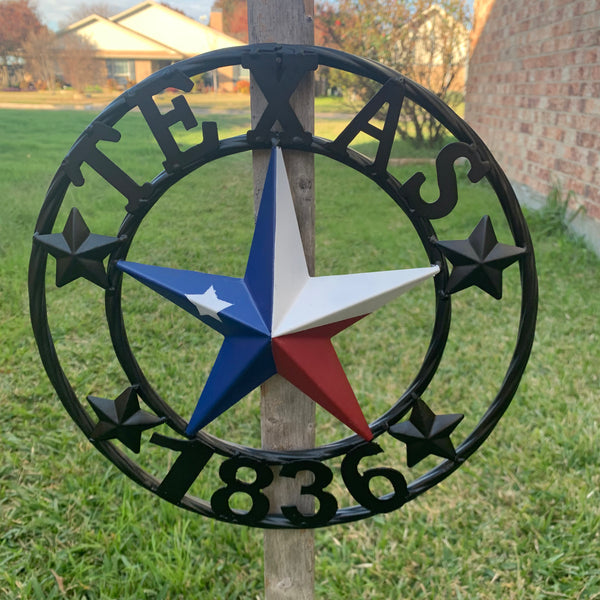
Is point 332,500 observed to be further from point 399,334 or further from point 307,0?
point 399,334

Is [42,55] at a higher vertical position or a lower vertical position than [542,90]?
higher

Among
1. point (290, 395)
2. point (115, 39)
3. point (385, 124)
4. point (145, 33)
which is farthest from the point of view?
point (145, 33)

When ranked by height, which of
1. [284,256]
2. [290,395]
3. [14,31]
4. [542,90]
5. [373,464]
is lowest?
[373,464]

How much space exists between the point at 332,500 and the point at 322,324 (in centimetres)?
38

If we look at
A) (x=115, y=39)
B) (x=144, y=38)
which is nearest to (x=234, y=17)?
(x=144, y=38)

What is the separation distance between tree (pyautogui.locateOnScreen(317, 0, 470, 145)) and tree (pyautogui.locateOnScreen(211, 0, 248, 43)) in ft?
4.66

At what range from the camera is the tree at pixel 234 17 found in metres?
7.38

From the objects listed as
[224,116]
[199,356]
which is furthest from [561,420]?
[224,116]

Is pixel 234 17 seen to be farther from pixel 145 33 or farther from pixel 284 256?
pixel 284 256

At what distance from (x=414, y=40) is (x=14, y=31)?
5.22 metres

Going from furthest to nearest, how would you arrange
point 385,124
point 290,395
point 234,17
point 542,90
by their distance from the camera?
point 234,17, point 542,90, point 290,395, point 385,124

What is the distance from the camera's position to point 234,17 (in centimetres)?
790

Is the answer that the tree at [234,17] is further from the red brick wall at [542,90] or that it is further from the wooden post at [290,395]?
the wooden post at [290,395]

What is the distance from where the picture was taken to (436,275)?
0.96 metres
